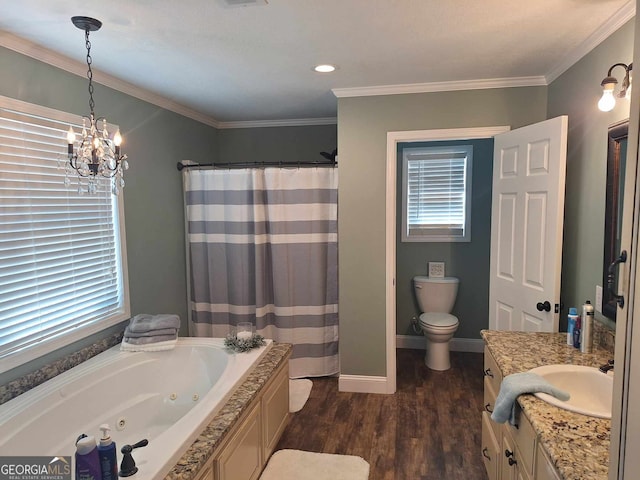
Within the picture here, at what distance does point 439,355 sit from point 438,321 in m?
0.34

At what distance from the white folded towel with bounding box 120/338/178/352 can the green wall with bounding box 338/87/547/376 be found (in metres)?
1.31

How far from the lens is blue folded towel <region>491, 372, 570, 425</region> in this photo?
1550mm

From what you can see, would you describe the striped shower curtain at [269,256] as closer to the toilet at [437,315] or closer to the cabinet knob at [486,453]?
the toilet at [437,315]

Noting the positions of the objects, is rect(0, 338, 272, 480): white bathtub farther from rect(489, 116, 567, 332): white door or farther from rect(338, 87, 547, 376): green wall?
rect(489, 116, 567, 332): white door

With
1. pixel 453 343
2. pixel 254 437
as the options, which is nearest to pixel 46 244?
pixel 254 437

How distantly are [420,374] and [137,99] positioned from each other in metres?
3.21

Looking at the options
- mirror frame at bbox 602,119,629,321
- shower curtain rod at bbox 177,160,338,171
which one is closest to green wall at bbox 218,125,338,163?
shower curtain rod at bbox 177,160,338,171

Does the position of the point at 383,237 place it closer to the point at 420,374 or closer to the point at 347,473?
the point at 420,374

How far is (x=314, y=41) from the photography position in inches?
85.0

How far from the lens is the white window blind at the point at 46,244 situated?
2068 mm

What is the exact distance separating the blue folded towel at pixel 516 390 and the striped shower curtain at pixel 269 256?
6.58 feet

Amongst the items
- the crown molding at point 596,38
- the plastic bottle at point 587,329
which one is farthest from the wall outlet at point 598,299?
the crown molding at point 596,38

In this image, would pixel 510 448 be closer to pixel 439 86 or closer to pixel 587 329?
pixel 587 329

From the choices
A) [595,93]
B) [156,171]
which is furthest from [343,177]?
[595,93]
